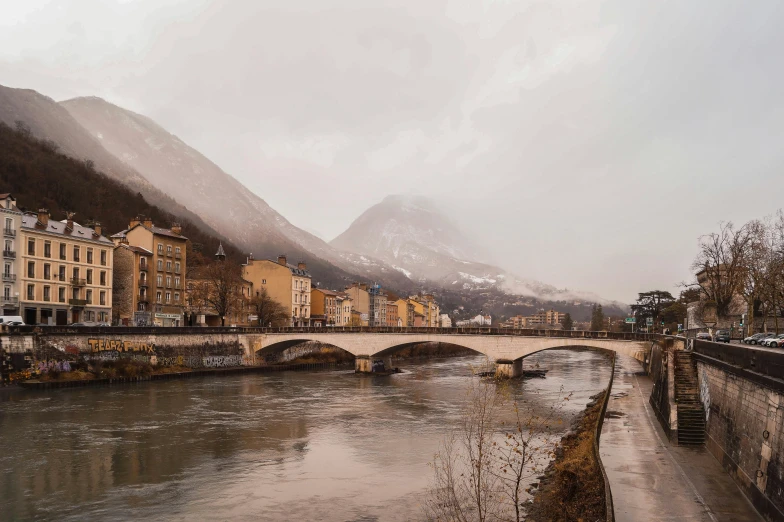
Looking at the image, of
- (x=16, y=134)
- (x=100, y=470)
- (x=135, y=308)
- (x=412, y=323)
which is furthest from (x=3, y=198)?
(x=412, y=323)

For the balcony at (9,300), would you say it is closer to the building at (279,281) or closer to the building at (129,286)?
the building at (129,286)

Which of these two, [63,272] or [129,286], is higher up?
[63,272]

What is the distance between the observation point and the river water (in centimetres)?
2305

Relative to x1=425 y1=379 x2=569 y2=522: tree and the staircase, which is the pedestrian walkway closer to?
the staircase

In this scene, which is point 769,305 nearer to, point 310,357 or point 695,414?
point 695,414

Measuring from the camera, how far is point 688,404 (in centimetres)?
2962

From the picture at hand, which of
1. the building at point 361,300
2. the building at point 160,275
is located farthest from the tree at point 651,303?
the building at point 160,275

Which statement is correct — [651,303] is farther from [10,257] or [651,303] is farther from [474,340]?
[10,257]

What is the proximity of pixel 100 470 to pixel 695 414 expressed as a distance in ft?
88.1

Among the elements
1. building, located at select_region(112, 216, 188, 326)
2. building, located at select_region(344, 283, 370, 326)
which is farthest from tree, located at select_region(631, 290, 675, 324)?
building, located at select_region(112, 216, 188, 326)

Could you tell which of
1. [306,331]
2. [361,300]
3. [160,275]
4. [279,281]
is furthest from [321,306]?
[160,275]

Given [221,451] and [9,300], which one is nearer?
[221,451]

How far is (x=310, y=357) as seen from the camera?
9094 cm

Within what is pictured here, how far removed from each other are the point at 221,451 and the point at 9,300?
1544 inches
